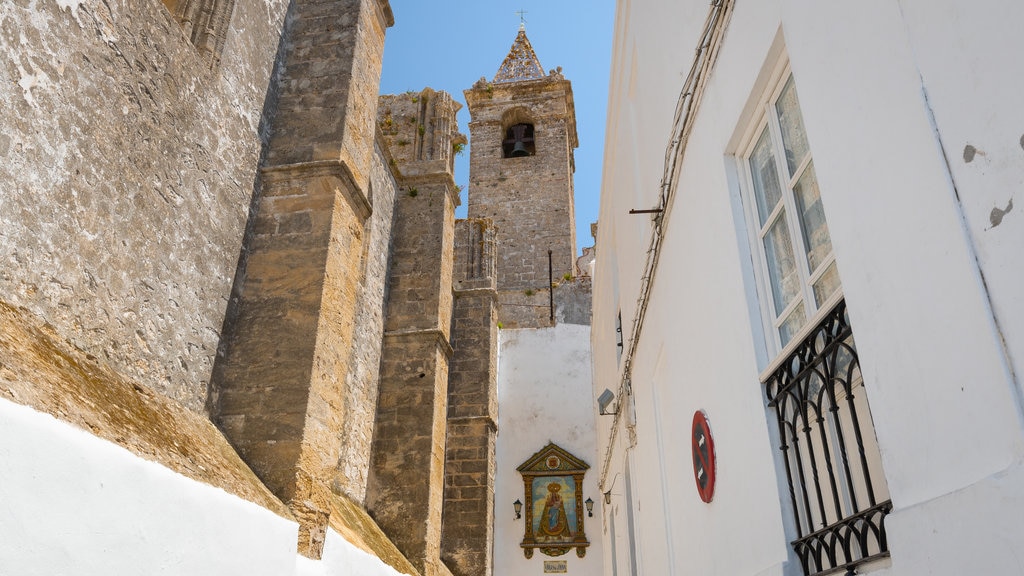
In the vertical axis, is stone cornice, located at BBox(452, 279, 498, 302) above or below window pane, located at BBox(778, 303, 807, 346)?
above

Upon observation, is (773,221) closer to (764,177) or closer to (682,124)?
(764,177)

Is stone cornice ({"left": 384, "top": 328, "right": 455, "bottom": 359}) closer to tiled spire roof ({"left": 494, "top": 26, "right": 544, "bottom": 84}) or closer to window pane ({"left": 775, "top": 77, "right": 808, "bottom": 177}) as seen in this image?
window pane ({"left": 775, "top": 77, "right": 808, "bottom": 177})

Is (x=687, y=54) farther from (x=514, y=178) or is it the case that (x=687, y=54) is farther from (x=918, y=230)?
(x=514, y=178)

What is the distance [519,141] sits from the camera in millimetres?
24125

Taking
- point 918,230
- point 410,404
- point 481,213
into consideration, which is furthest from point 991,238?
point 481,213

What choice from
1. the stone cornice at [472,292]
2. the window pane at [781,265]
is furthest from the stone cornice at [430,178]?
the window pane at [781,265]

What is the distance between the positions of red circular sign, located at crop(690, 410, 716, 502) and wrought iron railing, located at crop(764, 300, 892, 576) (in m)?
1.06

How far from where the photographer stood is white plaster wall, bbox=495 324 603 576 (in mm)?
14734

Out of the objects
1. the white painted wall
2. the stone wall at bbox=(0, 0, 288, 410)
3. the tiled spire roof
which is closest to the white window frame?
the white painted wall

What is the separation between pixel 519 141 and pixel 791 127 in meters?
21.4

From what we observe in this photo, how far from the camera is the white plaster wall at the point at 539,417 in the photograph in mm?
14734

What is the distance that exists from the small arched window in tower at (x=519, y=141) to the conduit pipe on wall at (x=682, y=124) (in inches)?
680

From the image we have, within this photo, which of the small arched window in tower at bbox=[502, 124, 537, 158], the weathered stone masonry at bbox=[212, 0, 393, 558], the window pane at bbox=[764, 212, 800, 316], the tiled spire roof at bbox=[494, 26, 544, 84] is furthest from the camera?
the tiled spire roof at bbox=[494, 26, 544, 84]

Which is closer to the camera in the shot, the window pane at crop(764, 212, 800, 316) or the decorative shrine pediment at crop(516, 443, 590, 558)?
the window pane at crop(764, 212, 800, 316)
